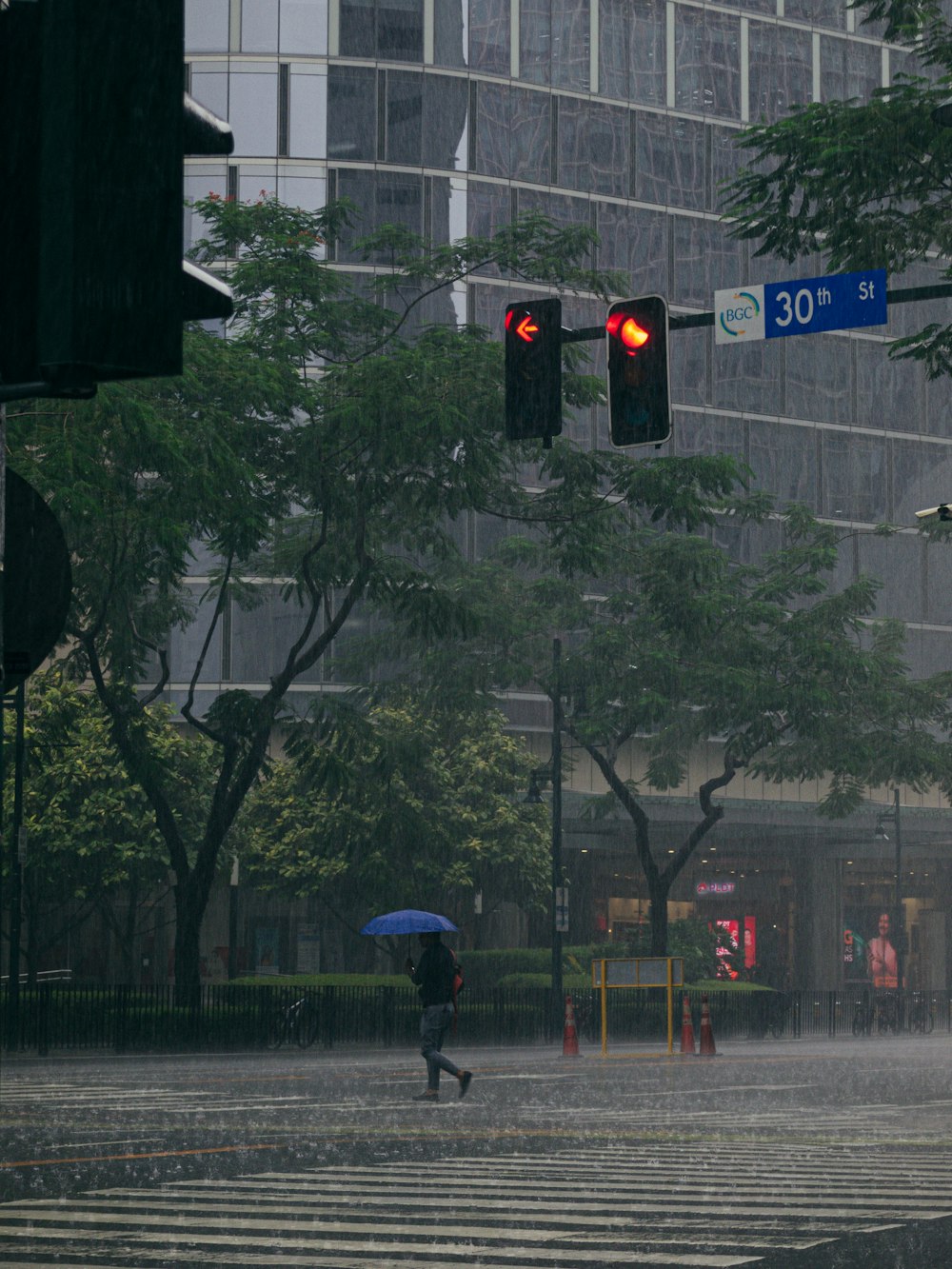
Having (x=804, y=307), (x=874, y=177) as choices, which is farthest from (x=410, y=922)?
(x=804, y=307)

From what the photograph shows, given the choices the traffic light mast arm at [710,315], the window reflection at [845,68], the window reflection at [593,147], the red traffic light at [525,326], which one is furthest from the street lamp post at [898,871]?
the red traffic light at [525,326]

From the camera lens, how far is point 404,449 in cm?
3141

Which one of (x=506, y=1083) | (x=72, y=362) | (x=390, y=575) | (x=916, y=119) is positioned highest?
(x=916, y=119)

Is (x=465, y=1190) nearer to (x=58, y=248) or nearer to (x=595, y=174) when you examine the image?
(x=58, y=248)

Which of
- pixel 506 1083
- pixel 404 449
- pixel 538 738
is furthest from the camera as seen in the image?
pixel 538 738

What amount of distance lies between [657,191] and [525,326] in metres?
58.9

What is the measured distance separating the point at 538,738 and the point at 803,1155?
172ft

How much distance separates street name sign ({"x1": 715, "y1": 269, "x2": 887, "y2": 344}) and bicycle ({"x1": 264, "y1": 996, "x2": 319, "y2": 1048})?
75.2ft

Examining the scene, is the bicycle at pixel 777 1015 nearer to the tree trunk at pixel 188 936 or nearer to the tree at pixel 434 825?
the tree at pixel 434 825

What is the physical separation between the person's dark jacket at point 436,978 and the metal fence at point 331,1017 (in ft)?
35.2

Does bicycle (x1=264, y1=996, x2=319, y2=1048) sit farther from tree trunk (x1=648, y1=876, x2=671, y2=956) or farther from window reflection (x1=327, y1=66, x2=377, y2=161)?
window reflection (x1=327, y1=66, x2=377, y2=161)

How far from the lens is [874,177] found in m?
19.4

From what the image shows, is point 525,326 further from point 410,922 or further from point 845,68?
point 845,68

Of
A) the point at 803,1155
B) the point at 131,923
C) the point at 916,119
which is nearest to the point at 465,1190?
the point at 803,1155
